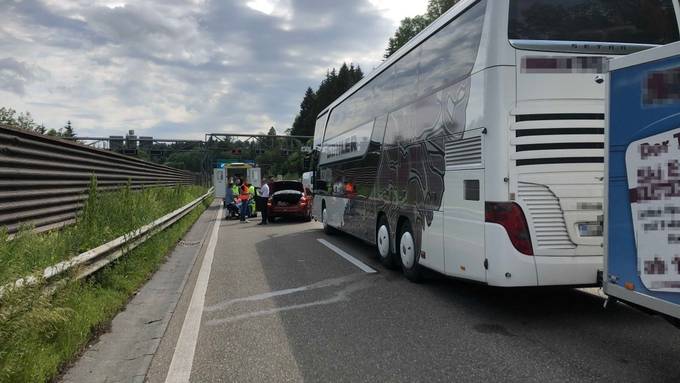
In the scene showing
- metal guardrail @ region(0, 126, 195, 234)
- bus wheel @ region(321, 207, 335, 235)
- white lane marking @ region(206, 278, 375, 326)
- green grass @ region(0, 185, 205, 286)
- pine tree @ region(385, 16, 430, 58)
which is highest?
pine tree @ region(385, 16, 430, 58)

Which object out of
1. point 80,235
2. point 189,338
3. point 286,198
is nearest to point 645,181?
point 189,338

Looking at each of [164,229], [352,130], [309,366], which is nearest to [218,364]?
[309,366]

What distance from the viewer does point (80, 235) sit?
24.5ft

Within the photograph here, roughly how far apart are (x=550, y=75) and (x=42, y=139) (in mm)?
7000

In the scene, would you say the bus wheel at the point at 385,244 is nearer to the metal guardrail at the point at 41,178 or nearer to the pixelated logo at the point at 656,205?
the metal guardrail at the point at 41,178

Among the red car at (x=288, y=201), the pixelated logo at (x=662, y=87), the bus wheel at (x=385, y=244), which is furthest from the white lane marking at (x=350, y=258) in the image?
the red car at (x=288, y=201)

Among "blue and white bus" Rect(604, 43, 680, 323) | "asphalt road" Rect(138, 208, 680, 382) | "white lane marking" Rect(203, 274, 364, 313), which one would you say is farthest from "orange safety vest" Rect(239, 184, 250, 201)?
"blue and white bus" Rect(604, 43, 680, 323)

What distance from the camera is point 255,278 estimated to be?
920cm

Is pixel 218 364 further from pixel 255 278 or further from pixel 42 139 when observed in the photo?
pixel 42 139

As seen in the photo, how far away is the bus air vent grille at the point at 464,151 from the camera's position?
5961mm

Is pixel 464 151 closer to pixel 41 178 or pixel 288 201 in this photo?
pixel 41 178

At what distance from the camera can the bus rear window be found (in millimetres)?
5781

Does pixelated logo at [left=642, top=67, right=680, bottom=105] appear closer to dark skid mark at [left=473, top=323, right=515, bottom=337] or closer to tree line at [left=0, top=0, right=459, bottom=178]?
dark skid mark at [left=473, top=323, right=515, bottom=337]

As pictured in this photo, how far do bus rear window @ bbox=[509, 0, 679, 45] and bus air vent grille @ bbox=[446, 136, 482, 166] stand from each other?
1.16m
